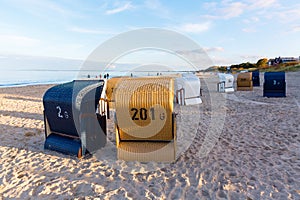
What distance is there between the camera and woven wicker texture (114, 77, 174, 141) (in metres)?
4.51

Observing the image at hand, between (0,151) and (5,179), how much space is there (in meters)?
1.85

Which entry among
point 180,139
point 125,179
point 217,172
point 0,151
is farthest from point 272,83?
point 0,151

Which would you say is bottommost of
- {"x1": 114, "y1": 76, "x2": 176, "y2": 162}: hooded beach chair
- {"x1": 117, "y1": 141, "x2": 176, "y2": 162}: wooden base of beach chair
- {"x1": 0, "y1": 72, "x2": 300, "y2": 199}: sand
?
{"x1": 0, "y1": 72, "x2": 300, "y2": 199}: sand

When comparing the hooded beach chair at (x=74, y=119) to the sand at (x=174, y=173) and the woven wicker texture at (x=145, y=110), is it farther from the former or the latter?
the woven wicker texture at (x=145, y=110)

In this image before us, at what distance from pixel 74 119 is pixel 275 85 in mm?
14292

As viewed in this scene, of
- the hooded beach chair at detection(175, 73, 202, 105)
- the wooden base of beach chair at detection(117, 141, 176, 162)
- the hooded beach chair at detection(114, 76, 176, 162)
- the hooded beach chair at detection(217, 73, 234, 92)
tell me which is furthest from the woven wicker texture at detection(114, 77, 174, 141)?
the hooded beach chair at detection(217, 73, 234, 92)

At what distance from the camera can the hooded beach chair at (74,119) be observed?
484 cm

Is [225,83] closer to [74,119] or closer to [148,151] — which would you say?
[148,151]

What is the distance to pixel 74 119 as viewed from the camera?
191 inches

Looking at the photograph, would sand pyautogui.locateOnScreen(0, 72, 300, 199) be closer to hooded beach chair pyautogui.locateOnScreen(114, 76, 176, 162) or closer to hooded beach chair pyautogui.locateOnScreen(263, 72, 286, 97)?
hooded beach chair pyautogui.locateOnScreen(114, 76, 176, 162)

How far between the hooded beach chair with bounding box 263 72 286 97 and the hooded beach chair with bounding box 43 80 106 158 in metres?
13.2

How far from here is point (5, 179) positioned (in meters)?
4.04

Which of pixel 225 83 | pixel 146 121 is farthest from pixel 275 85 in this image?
pixel 146 121

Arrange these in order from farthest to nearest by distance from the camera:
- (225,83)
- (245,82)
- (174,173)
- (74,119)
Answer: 1. (245,82)
2. (225,83)
3. (74,119)
4. (174,173)
